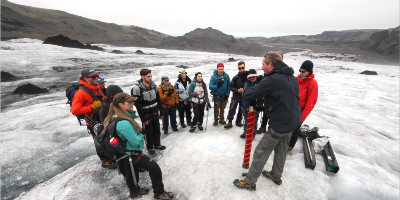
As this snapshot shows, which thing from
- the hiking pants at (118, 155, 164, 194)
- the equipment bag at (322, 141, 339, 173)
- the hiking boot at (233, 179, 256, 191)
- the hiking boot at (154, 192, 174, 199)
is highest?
the hiking pants at (118, 155, 164, 194)

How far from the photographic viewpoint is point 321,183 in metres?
3.44

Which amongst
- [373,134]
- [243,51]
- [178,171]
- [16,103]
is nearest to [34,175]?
[178,171]

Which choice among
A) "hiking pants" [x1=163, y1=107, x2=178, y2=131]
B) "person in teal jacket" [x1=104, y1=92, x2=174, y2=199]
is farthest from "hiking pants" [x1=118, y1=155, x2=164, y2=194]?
"hiking pants" [x1=163, y1=107, x2=178, y2=131]

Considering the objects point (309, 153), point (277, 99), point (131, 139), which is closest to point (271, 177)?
point (309, 153)

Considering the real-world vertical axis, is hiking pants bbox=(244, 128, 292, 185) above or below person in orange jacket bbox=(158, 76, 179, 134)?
below

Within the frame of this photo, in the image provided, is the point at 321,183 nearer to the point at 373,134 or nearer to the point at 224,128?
the point at 224,128

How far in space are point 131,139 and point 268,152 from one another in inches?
93.8

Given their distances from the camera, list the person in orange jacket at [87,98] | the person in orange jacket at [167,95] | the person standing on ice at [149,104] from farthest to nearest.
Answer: the person in orange jacket at [167,95], the person standing on ice at [149,104], the person in orange jacket at [87,98]

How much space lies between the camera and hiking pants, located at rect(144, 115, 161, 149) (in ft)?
14.7

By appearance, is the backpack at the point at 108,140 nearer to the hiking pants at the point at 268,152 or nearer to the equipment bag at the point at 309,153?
the hiking pants at the point at 268,152

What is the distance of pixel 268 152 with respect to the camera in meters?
2.93

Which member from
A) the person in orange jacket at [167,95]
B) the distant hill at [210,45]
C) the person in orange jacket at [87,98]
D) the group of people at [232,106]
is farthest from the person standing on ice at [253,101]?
the distant hill at [210,45]

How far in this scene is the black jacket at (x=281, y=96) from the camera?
8.32 ft

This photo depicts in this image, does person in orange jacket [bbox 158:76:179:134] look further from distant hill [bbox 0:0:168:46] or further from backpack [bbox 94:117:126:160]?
distant hill [bbox 0:0:168:46]
